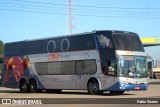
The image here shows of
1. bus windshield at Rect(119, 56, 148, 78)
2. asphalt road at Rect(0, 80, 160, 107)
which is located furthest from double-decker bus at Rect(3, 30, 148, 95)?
asphalt road at Rect(0, 80, 160, 107)

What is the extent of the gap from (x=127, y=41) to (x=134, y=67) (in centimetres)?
166

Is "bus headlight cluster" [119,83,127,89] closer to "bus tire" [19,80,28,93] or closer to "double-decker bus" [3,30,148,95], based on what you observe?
"double-decker bus" [3,30,148,95]

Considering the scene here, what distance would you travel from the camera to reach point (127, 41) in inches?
1016

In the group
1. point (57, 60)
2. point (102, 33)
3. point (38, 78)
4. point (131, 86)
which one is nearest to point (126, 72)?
point (131, 86)

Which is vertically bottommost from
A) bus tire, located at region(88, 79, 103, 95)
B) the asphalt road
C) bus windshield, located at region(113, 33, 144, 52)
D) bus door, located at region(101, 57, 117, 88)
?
the asphalt road

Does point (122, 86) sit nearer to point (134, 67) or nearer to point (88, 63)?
point (134, 67)

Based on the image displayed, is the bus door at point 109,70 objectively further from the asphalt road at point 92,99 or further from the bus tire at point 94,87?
the asphalt road at point 92,99

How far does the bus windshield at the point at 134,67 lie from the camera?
25172 millimetres

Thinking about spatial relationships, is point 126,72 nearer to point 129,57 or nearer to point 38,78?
point 129,57

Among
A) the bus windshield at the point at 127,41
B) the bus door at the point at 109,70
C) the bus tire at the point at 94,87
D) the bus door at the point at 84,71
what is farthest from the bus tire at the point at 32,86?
the bus windshield at the point at 127,41

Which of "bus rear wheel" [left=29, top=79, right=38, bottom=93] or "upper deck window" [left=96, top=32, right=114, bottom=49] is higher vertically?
"upper deck window" [left=96, top=32, right=114, bottom=49]

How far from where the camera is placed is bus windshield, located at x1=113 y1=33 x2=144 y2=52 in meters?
25.3

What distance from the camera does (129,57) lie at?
83.5ft

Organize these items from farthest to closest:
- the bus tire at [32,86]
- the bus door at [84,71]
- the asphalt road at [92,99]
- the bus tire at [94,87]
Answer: the bus tire at [32,86] < the bus door at [84,71] < the bus tire at [94,87] < the asphalt road at [92,99]
